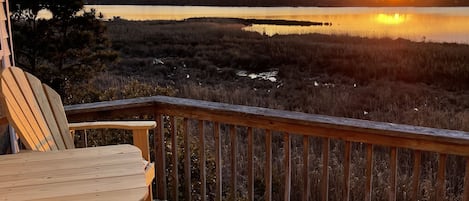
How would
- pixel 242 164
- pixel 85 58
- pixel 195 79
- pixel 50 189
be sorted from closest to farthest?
pixel 50 189, pixel 242 164, pixel 85 58, pixel 195 79

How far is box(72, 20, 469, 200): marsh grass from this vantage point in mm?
4273

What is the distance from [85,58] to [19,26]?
108 centimetres

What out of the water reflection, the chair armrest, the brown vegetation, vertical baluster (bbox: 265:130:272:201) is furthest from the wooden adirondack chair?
the water reflection

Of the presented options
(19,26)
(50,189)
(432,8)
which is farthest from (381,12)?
(50,189)

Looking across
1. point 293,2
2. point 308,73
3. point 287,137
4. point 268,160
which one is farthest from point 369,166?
point 293,2

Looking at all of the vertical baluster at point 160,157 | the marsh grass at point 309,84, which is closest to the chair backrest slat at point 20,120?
the vertical baluster at point 160,157

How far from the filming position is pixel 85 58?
7746 millimetres

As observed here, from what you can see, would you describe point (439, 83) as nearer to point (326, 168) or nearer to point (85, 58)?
point (85, 58)

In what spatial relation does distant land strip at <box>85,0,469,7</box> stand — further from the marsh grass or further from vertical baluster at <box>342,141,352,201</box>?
vertical baluster at <box>342,141,352,201</box>

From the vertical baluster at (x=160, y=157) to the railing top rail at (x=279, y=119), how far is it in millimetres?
104

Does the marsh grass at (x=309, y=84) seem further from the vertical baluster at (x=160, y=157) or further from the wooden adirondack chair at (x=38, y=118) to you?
the wooden adirondack chair at (x=38, y=118)

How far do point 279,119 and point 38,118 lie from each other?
4.01ft

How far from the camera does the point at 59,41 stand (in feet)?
24.8

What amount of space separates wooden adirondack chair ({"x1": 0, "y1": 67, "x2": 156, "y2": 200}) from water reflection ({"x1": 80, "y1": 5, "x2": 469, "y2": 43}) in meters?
6.02
